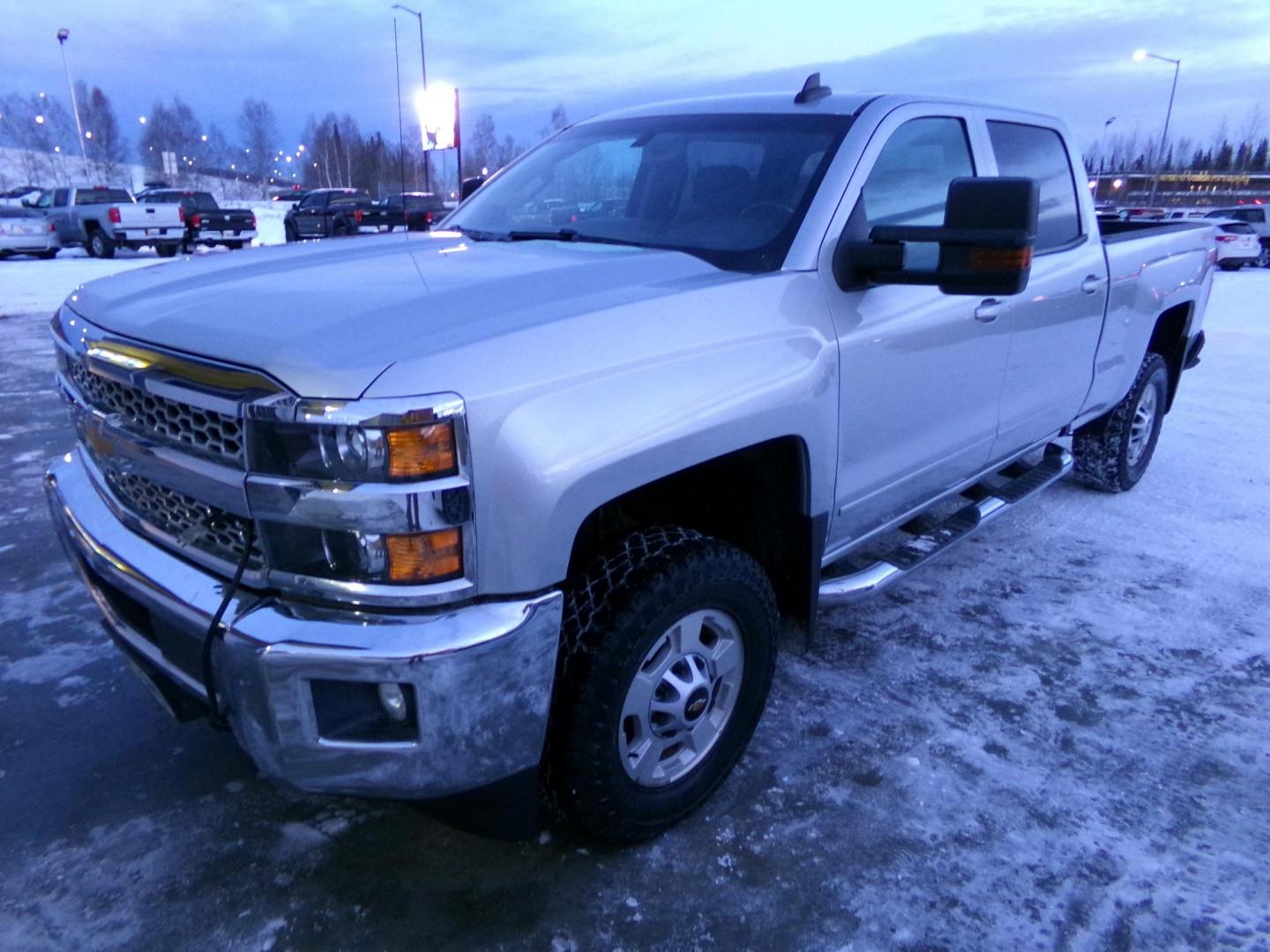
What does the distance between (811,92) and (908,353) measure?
1.01m

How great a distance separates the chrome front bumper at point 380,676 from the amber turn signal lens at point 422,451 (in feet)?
0.94

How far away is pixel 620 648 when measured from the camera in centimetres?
212

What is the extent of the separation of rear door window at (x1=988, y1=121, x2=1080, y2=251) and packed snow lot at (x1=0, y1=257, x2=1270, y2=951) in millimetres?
1560

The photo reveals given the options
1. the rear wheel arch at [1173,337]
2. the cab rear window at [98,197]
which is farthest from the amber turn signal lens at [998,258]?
the cab rear window at [98,197]

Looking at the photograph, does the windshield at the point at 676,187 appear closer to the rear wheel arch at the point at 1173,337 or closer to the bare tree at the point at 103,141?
the rear wheel arch at the point at 1173,337

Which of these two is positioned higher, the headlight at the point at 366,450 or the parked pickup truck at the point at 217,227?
the headlight at the point at 366,450

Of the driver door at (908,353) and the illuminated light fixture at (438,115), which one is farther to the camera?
the illuminated light fixture at (438,115)

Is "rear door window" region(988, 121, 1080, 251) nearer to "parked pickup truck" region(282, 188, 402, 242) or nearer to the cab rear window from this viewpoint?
the cab rear window

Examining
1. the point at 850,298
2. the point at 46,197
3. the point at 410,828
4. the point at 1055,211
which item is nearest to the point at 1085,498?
the point at 1055,211

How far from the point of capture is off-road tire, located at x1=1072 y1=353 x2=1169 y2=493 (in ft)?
16.5

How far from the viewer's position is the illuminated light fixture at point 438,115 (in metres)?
24.1

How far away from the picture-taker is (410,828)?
2.53 metres

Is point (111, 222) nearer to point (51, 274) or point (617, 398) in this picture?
point (51, 274)

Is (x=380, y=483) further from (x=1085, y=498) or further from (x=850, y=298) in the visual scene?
(x=1085, y=498)
